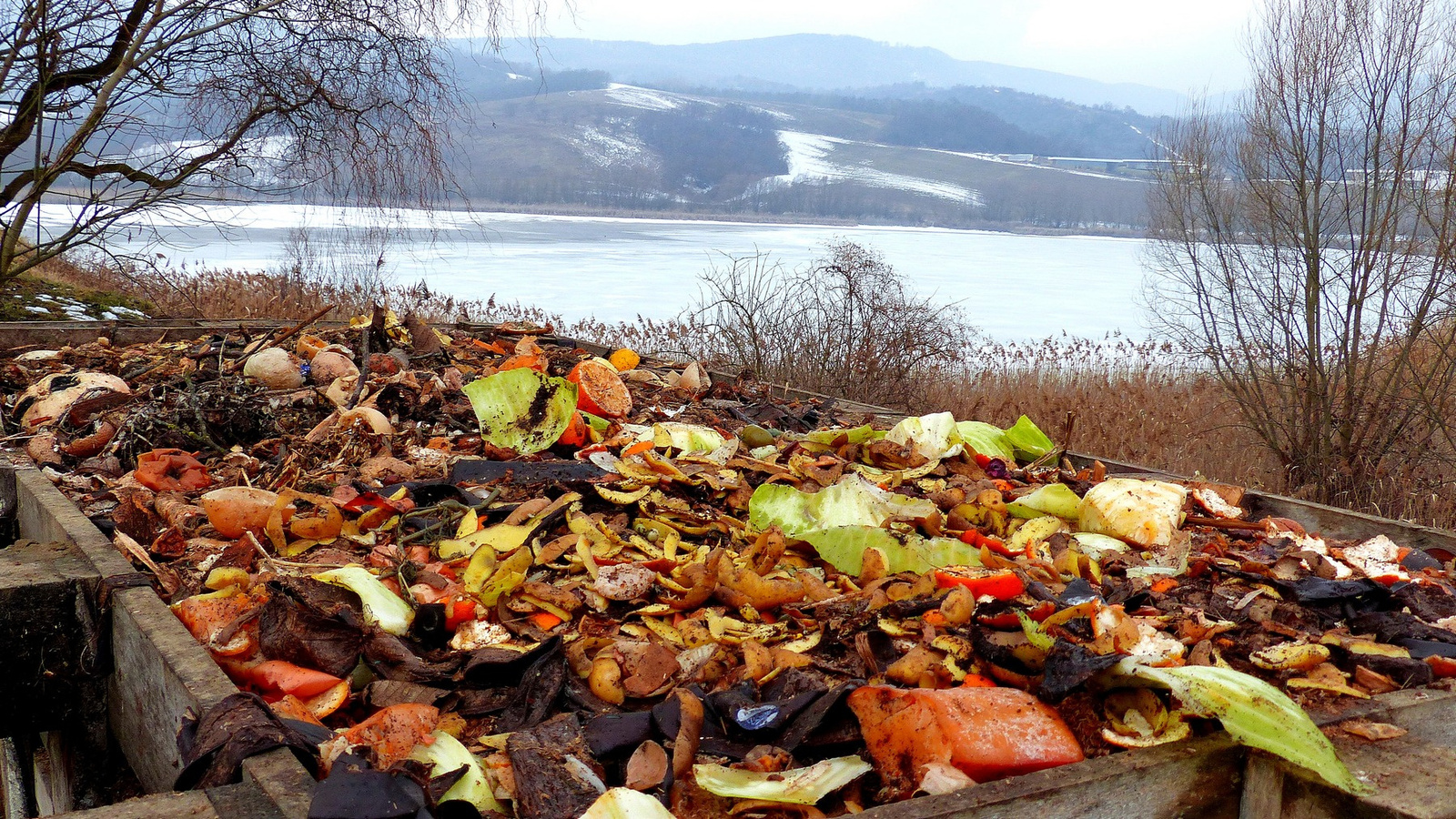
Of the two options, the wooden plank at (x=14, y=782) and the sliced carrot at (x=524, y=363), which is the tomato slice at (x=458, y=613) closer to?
the wooden plank at (x=14, y=782)

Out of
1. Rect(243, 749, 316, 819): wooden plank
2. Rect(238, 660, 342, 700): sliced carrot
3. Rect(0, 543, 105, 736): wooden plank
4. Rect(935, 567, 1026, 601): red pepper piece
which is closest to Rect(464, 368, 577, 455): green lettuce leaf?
Rect(0, 543, 105, 736): wooden plank

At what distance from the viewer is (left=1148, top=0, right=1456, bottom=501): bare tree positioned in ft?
19.9

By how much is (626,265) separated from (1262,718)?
23.2 metres

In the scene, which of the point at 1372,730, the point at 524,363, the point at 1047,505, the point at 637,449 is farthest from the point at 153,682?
the point at 524,363

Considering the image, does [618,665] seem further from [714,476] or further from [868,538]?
[714,476]

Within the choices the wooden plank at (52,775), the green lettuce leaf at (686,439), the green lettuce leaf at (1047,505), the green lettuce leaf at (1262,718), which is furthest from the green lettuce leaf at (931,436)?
the wooden plank at (52,775)

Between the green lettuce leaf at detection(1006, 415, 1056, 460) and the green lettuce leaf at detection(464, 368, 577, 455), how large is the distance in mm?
1747

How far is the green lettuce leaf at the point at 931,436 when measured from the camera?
3430mm

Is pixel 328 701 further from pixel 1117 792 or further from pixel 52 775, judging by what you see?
pixel 52 775

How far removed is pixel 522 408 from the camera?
3.58 m

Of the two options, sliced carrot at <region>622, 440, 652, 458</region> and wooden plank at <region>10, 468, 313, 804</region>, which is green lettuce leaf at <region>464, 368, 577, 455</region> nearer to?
sliced carrot at <region>622, 440, 652, 458</region>

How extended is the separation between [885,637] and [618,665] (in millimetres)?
540

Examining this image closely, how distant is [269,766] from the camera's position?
54.9 inches

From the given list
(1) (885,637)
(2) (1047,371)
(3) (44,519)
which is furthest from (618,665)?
(2) (1047,371)
